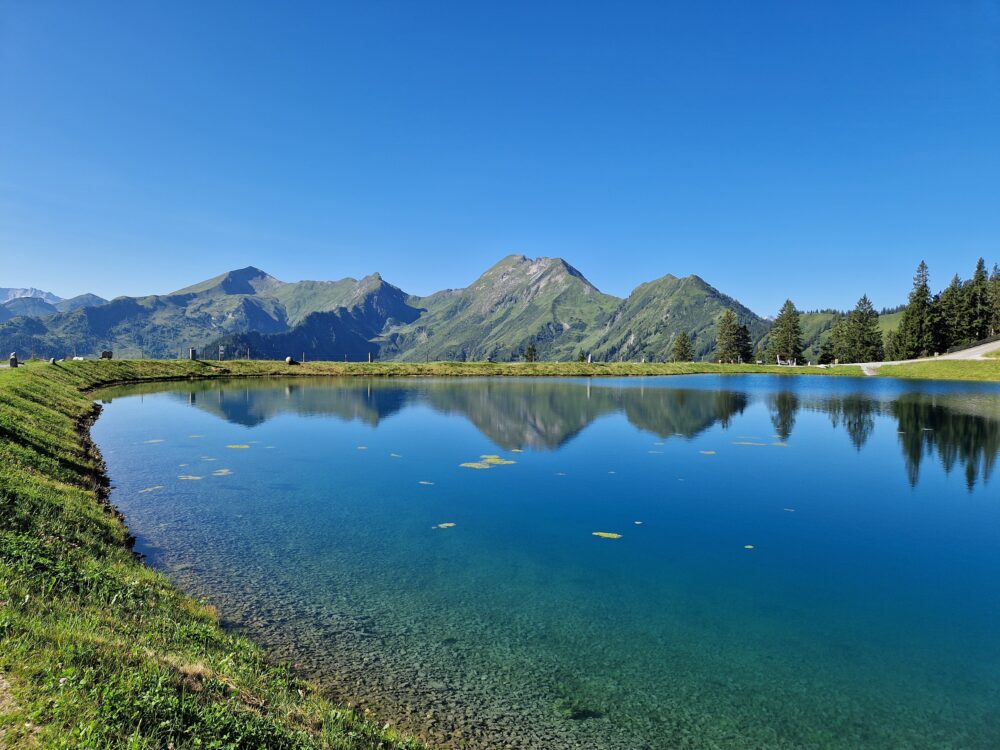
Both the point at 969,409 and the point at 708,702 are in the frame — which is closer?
the point at 708,702

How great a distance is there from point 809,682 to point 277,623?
1288cm

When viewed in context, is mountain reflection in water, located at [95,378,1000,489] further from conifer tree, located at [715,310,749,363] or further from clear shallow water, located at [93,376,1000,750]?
conifer tree, located at [715,310,749,363]

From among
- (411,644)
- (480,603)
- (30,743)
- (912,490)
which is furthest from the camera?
(912,490)

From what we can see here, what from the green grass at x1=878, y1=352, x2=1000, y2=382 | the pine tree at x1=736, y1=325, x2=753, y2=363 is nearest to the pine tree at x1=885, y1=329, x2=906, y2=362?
the green grass at x1=878, y1=352, x2=1000, y2=382

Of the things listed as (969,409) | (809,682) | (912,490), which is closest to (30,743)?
(809,682)

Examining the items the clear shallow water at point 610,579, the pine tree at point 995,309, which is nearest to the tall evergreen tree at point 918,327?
the pine tree at point 995,309

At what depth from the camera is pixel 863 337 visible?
166375 mm

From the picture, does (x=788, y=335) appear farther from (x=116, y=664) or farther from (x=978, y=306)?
(x=116, y=664)

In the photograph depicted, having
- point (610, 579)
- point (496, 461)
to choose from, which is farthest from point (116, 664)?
point (496, 461)

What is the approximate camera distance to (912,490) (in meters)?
27.8

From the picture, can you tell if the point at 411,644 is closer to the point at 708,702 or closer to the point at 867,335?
the point at 708,702

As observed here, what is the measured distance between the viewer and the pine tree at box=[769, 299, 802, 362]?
17562cm

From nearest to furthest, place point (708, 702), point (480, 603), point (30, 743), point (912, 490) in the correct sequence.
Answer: point (30, 743)
point (708, 702)
point (480, 603)
point (912, 490)

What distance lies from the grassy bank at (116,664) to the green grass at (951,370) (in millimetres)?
143307
